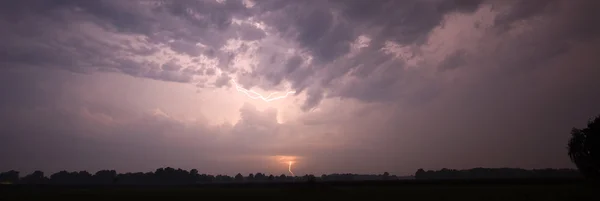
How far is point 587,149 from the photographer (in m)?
69.8

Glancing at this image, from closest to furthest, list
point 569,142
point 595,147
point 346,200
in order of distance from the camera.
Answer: point 346,200 < point 595,147 < point 569,142

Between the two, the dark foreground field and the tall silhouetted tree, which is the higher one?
the tall silhouetted tree

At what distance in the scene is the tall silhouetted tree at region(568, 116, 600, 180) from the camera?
6694 centimetres

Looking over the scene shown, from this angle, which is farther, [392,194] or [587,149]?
[587,149]

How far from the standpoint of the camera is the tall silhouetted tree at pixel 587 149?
220ft

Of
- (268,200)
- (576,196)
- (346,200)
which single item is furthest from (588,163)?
(268,200)

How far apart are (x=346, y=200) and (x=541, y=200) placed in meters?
21.2

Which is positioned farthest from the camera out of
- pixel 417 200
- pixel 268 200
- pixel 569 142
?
pixel 569 142

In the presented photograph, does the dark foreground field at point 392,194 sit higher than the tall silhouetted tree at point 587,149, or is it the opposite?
the tall silhouetted tree at point 587,149

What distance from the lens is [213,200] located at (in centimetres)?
5522

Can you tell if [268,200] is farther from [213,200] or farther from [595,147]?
[595,147]

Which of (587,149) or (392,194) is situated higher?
(587,149)

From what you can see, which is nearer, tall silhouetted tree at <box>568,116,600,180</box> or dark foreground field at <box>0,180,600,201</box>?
dark foreground field at <box>0,180,600,201</box>

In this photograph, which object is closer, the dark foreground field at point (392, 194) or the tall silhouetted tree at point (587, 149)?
the dark foreground field at point (392, 194)
